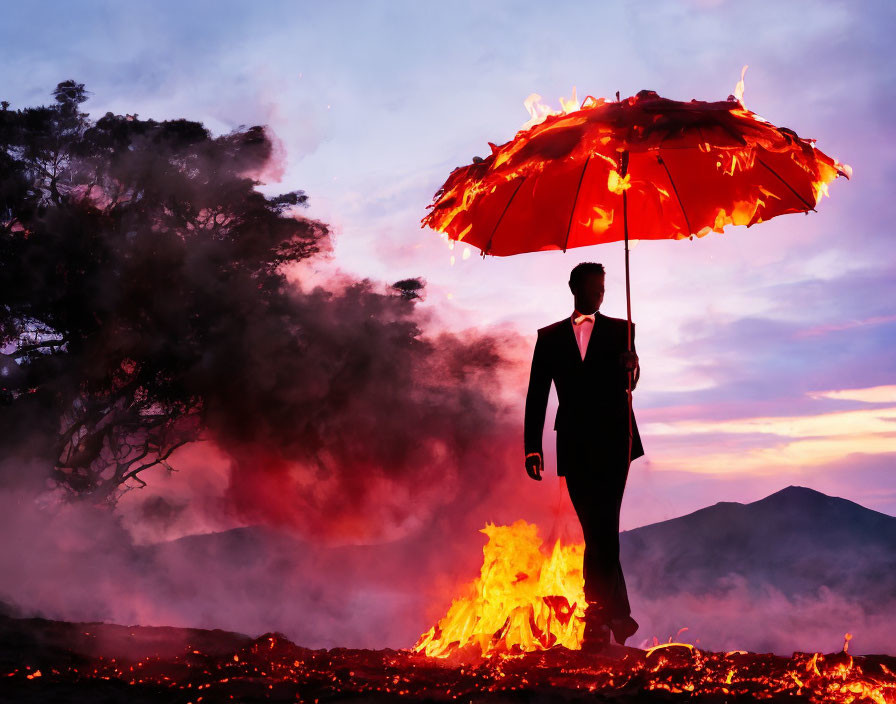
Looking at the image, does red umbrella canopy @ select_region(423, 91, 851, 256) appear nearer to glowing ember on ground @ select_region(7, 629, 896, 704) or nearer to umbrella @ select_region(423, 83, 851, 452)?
umbrella @ select_region(423, 83, 851, 452)

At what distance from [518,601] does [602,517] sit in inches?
42.9

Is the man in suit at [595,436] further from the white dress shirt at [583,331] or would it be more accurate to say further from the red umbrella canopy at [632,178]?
the red umbrella canopy at [632,178]

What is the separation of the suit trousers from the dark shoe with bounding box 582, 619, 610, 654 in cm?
12

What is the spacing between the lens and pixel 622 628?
23.5 ft

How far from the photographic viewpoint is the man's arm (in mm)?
7594

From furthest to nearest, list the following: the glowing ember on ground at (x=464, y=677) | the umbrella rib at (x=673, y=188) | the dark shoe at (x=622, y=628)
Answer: the umbrella rib at (x=673, y=188) → the dark shoe at (x=622, y=628) → the glowing ember on ground at (x=464, y=677)

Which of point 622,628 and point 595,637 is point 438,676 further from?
point 622,628

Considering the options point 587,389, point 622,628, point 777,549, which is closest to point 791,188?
point 587,389

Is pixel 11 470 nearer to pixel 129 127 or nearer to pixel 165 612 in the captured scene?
pixel 165 612

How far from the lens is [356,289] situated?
71.4 ft

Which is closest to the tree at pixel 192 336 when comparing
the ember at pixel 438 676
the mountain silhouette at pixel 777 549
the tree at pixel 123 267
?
the tree at pixel 123 267

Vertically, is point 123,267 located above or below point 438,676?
above

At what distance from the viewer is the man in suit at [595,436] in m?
7.22

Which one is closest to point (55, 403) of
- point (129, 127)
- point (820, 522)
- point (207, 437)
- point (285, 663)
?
point (207, 437)
